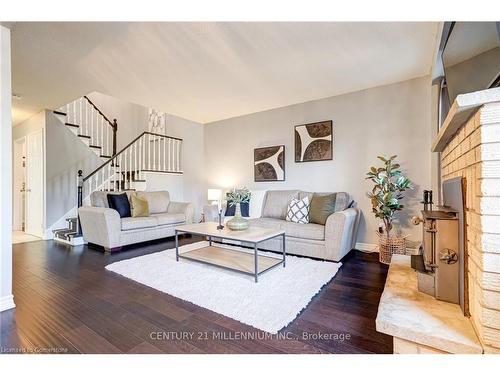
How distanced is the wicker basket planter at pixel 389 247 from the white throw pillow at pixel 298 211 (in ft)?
3.20

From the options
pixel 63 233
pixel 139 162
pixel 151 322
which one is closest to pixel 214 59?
pixel 151 322

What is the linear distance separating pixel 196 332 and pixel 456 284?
1566 mm

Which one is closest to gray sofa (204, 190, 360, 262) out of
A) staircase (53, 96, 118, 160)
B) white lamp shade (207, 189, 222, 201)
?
white lamp shade (207, 189, 222, 201)

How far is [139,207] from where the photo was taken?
4.04 m

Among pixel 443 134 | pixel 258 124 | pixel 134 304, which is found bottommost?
pixel 134 304

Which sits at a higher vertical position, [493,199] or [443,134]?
[443,134]

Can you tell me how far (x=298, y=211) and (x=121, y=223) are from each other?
8.47 feet

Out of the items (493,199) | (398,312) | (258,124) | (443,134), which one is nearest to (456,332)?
(398,312)

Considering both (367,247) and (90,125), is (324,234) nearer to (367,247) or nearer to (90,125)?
(367,247)

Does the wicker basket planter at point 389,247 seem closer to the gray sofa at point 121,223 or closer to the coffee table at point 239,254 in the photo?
the coffee table at point 239,254

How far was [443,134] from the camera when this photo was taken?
1.65m

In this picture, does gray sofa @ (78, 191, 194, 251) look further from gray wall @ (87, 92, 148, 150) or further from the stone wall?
the stone wall

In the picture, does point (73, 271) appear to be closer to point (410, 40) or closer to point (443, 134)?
point (443, 134)

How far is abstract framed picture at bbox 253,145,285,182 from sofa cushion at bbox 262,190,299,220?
44 centimetres
